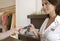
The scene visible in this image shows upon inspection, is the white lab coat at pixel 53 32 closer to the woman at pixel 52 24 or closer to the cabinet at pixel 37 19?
the woman at pixel 52 24

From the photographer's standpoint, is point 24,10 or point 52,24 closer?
point 52,24

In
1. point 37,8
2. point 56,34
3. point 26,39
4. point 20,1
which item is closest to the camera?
point 56,34

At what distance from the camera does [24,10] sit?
105 inches

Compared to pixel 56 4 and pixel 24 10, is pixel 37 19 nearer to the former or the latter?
pixel 24 10

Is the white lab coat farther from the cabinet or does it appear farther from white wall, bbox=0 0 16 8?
white wall, bbox=0 0 16 8

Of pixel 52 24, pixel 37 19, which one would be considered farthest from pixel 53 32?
pixel 37 19

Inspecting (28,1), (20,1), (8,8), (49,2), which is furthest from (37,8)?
(49,2)

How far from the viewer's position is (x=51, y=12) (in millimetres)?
1694

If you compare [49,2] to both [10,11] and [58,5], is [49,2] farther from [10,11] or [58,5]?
[10,11]

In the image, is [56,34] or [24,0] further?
[24,0]

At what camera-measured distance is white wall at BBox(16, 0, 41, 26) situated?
2.54 m

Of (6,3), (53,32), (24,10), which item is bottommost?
(53,32)

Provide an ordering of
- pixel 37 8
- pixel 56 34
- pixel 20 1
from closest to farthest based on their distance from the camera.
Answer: pixel 56 34 → pixel 37 8 → pixel 20 1

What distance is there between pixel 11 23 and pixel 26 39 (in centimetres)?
63
